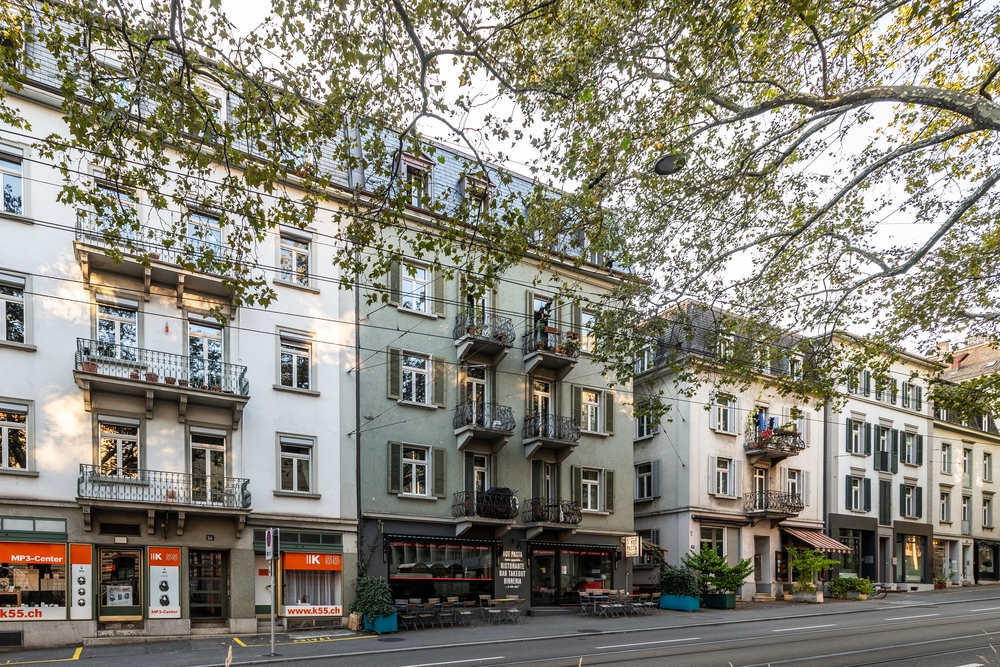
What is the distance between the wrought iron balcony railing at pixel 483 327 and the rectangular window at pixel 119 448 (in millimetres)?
10636

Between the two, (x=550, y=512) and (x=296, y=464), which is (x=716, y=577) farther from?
(x=296, y=464)

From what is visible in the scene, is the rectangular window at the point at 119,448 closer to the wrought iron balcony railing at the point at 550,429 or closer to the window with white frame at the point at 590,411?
the wrought iron balcony railing at the point at 550,429

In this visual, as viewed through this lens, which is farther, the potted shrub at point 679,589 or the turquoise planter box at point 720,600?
the turquoise planter box at point 720,600

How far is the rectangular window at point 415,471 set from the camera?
80.5 feet

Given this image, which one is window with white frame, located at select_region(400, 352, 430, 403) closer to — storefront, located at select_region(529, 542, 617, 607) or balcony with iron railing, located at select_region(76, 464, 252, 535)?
balcony with iron railing, located at select_region(76, 464, 252, 535)

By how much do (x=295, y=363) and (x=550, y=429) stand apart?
31.6ft

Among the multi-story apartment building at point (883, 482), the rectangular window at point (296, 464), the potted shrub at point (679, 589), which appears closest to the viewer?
the rectangular window at point (296, 464)

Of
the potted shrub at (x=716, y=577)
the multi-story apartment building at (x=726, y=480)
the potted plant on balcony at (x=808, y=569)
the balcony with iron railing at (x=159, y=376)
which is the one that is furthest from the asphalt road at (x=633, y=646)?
the multi-story apartment building at (x=726, y=480)

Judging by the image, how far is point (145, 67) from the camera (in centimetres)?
872

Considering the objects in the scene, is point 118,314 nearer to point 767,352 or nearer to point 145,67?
point 145,67

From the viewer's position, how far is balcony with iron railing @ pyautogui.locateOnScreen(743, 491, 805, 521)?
33.7 meters

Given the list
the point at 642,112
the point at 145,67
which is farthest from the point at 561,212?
the point at 145,67

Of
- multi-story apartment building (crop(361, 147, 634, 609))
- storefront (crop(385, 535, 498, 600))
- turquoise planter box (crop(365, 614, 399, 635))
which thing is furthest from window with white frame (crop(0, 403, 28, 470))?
storefront (crop(385, 535, 498, 600))

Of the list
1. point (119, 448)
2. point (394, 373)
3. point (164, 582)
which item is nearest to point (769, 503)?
point (394, 373)
